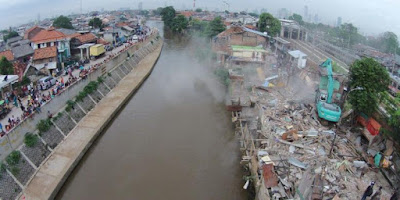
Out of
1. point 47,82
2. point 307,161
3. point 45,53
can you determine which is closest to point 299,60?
point 307,161

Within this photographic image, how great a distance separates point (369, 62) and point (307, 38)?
114 feet

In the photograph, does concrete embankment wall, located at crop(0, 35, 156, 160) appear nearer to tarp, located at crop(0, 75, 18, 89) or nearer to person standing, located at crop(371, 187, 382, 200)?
tarp, located at crop(0, 75, 18, 89)

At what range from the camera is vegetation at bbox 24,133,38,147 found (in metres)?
17.6

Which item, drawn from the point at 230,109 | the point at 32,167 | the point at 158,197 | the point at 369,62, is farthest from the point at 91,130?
the point at 369,62

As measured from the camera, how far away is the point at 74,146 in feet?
64.5

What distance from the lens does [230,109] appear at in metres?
25.8

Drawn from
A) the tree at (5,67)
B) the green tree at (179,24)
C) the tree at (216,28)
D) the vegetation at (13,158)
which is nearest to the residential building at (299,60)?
the tree at (216,28)

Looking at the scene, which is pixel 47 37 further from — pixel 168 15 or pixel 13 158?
pixel 168 15

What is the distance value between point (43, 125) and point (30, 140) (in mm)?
1795

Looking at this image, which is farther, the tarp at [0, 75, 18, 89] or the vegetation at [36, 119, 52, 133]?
the tarp at [0, 75, 18, 89]

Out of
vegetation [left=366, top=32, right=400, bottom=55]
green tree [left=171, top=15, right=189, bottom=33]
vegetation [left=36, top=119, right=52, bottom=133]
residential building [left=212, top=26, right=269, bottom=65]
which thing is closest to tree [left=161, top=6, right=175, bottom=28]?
green tree [left=171, top=15, right=189, bottom=33]

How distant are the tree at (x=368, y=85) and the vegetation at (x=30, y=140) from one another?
2198 cm

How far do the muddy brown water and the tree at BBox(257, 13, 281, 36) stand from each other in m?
24.9

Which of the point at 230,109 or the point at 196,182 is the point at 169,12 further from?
the point at 196,182
